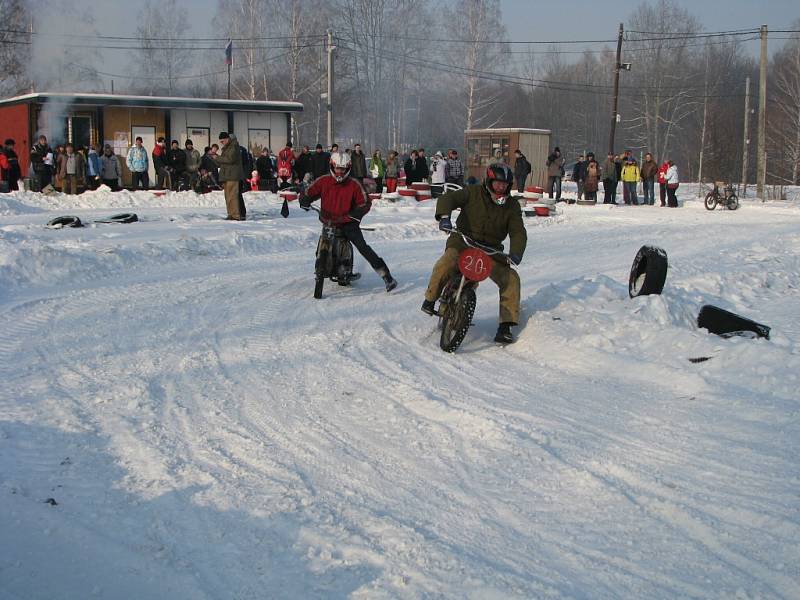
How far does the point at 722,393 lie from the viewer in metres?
6.73

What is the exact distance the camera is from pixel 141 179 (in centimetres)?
2714

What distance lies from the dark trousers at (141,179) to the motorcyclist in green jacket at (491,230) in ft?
66.4

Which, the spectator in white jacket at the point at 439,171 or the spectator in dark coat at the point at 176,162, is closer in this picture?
the spectator in dark coat at the point at 176,162

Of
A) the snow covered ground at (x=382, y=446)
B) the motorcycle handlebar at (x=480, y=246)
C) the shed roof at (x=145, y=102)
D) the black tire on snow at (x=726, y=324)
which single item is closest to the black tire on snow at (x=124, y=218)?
the snow covered ground at (x=382, y=446)

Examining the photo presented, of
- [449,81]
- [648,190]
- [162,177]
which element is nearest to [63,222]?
[162,177]

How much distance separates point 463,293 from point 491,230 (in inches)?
30.9

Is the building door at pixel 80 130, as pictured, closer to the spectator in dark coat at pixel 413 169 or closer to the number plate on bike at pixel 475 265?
the spectator in dark coat at pixel 413 169

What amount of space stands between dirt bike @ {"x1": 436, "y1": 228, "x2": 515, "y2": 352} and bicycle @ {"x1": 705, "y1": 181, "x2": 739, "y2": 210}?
2221 cm

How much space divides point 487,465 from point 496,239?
144 inches

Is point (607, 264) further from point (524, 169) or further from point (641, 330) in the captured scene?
point (524, 169)

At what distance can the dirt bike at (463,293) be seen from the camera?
26.1ft

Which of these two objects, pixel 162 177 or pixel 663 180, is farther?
pixel 663 180

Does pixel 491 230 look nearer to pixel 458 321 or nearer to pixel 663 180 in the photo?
pixel 458 321

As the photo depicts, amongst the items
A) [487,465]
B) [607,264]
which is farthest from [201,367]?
[607,264]
